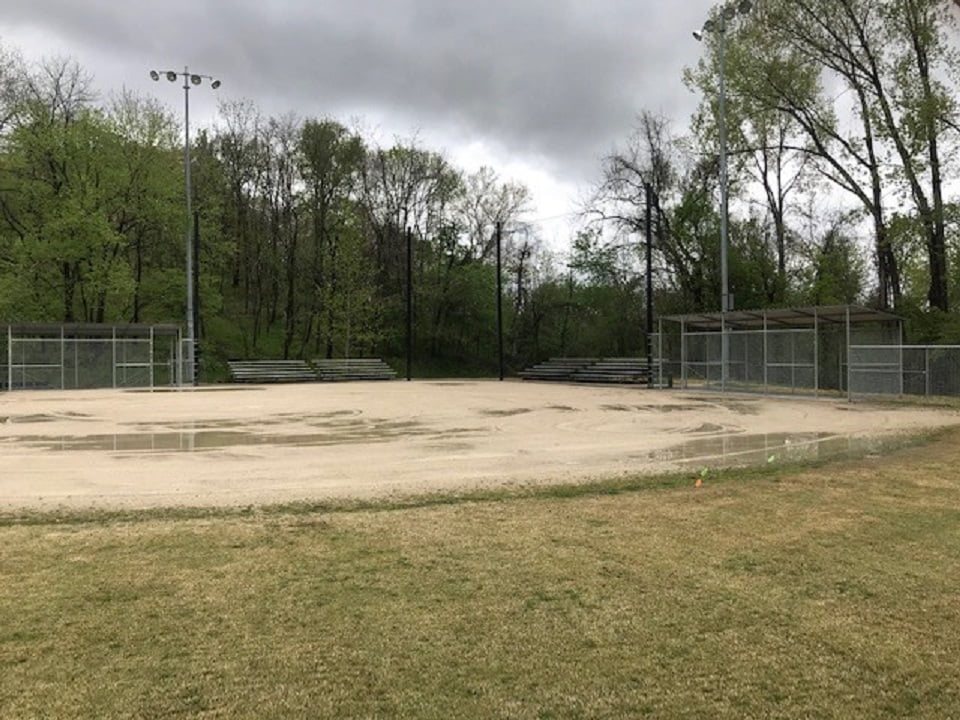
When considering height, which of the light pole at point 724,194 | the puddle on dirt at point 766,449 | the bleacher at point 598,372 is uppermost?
the light pole at point 724,194

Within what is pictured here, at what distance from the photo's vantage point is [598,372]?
40.8m

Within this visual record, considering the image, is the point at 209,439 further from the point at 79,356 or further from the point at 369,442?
the point at 79,356

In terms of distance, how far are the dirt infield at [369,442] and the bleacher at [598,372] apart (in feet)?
40.7

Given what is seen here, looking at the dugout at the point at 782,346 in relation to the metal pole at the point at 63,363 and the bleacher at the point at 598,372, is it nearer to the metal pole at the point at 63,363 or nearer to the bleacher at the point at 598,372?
the bleacher at the point at 598,372

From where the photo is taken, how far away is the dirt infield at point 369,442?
939cm

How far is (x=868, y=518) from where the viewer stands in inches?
283

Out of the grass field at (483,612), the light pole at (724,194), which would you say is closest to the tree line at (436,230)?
the light pole at (724,194)

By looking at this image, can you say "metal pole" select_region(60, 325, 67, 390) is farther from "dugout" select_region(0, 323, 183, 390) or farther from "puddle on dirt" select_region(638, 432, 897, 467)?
"puddle on dirt" select_region(638, 432, 897, 467)

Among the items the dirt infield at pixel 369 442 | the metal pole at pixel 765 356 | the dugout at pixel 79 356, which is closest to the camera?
the dirt infield at pixel 369 442

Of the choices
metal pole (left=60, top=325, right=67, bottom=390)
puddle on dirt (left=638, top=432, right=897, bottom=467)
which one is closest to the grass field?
puddle on dirt (left=638, top=432, right=897, bottom=467)

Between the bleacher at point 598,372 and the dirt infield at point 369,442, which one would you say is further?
the bleacher at point 598,372

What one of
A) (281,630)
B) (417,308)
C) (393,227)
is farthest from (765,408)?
(393,227)

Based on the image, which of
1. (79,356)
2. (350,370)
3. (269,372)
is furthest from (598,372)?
(79,356)

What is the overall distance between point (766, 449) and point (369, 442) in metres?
7.04
